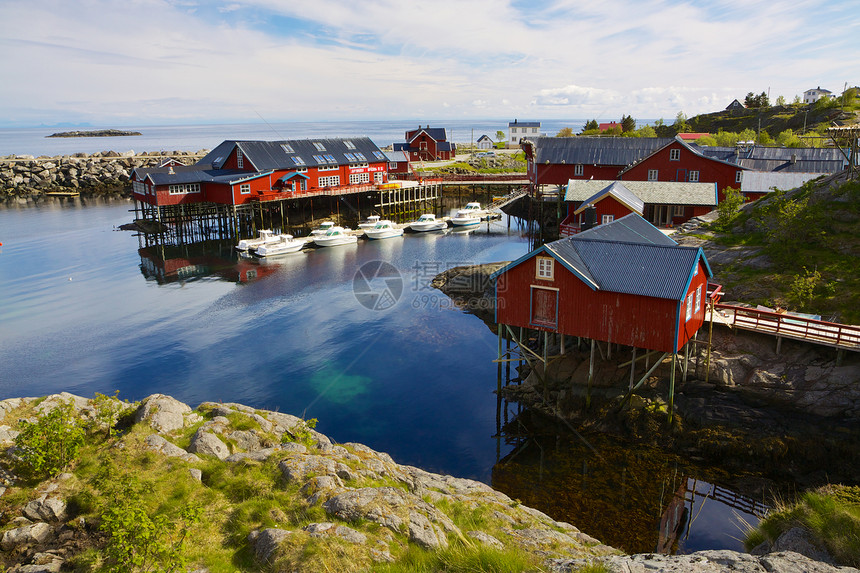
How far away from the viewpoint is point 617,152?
2434 inches

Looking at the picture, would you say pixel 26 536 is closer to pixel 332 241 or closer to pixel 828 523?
pixel 828 523

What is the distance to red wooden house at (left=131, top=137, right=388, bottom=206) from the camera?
5853 centimetres

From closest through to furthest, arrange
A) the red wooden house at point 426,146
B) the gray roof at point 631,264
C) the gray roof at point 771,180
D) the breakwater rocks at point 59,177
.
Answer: the gray roof at point 631,264 < the gray roof at point 771,180 < the breakwater rocks at point 59,177 < the red wooden house at point 426,146

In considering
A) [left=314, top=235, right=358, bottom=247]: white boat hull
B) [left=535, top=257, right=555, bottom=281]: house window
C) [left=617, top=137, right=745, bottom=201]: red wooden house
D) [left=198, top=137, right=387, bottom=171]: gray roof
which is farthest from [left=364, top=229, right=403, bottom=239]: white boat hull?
[left=535, top=257, right=555, bottom=281]: house window

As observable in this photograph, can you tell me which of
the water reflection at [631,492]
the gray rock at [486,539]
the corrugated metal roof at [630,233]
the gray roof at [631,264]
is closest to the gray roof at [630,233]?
the corrugated metal roof at [630,233]

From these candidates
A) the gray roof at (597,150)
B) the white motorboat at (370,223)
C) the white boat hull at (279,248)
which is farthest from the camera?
the white motorboat at (370,223)

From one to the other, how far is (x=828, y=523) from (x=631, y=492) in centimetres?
757

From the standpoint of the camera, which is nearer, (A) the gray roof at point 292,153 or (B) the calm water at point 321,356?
(B) the calm water at point 321,356

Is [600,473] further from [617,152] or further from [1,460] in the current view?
[617,152]

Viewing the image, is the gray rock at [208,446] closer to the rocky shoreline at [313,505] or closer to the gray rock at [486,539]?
the rocky shoreline at [313,505]

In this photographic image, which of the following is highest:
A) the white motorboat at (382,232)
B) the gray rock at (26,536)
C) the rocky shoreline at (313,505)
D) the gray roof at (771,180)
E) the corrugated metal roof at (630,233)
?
the gray roof at (771,180)

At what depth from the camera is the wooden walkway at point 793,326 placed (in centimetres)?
2125

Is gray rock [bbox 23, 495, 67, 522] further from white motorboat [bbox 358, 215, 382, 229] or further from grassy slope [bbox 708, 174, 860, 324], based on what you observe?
white motorboat [bbox 358, 215, 382, 229]

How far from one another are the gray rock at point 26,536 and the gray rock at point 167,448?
327 cm
